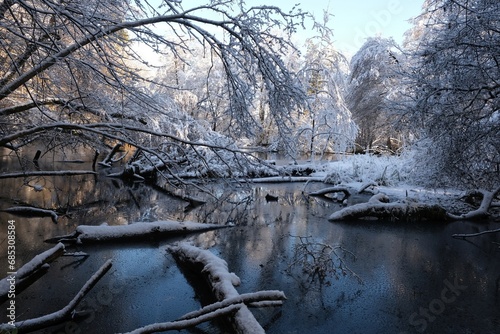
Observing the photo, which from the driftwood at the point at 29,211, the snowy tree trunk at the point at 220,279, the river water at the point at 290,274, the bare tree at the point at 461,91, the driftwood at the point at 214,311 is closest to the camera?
the driftwood at the point at 214,311

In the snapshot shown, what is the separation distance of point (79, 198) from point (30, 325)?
30.4ft

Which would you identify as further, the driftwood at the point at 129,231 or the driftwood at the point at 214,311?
the driftwood at the point at 129,231

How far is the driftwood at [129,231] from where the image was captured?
24.7ft

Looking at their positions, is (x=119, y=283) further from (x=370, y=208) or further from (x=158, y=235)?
(x=370, y=208)

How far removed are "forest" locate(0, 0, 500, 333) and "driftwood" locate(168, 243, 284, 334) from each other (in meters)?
0.03

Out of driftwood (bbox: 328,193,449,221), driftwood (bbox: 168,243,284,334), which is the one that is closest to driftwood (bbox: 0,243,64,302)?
driftwood (bbox: 168,243,284,334)

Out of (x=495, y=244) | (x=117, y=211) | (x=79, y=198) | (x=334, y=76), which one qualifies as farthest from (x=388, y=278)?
(x=334, y=76)

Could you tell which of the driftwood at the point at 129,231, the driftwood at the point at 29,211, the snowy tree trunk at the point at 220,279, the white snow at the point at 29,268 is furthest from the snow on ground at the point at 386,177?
the driftwood at the point at 29,211

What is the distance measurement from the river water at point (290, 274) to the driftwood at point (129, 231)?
0.24 metres

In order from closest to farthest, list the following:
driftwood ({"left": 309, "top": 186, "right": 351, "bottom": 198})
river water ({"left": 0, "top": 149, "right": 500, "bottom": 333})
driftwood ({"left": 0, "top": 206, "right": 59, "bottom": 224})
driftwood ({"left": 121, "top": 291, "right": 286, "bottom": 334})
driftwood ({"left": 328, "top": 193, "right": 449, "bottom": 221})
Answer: driftwood ({"left": 121, "top": 291, "right": 286, "bottom": 334}), river water ({"left": 0, "top": 149, "right": 500, "bottom": 333}), driftwood ({"left": 0, "top": 206, "right": 59, "bottom": 224}), driftwood ({"left": 328, "top": 193, "right": 449, "bottom": 221}), driftwood ({"left": 309, "top": 186, "right": 351, "bottom": 198})

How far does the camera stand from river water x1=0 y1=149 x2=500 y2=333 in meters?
4.81

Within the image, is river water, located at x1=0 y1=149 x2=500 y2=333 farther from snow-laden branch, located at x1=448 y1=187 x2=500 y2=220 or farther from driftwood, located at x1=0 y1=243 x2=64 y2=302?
snow-laden branch, located at x1=448 y1=187 x2=500 y2=220

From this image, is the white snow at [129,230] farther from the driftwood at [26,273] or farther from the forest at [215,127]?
the driftwood at [26,273]

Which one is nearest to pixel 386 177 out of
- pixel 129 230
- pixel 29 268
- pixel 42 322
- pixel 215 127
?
pixel 215 127
